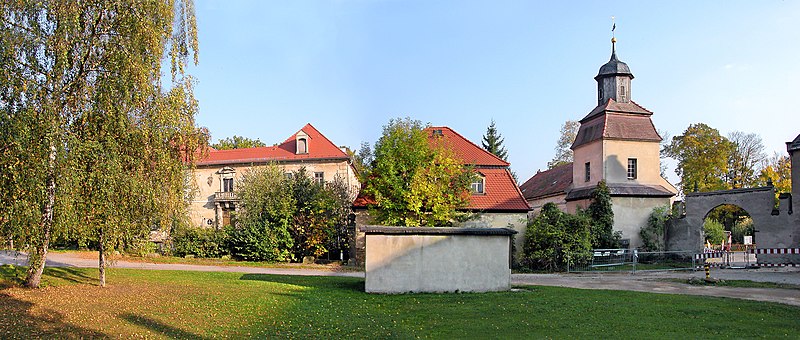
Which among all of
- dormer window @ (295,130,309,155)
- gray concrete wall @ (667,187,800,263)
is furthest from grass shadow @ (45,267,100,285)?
gray concrete wall @ (667,187,800,263)

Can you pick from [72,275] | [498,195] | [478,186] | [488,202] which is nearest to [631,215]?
[498,195]

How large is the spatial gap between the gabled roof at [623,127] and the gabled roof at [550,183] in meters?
5.94

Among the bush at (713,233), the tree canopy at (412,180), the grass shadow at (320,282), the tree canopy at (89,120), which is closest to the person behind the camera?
the tree canopy at (89,120)

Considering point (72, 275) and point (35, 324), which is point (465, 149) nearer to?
point (72, 275)

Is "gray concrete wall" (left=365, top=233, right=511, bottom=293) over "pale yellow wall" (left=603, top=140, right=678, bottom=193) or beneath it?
beneath

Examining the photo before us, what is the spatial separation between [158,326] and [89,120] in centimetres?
681

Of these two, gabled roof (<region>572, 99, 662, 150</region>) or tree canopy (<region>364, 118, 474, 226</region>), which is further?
gabled roof (<region>572, 99, 662, 150</region>)

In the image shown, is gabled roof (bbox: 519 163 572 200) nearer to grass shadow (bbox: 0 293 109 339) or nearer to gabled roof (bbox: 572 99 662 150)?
gabled roof (bbox: 572 99 662 150)

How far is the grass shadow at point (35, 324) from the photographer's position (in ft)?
31.8

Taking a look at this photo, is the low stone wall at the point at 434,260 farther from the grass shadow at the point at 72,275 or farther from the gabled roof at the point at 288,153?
the gabled roof at the point at 288,153

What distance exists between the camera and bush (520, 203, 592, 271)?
28375 millimetres

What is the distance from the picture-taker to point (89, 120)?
14.7m

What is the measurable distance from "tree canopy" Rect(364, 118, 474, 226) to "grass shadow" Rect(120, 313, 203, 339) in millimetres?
16463

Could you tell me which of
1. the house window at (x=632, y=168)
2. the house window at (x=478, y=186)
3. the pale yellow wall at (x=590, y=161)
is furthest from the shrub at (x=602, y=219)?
the house window at (x=478, y=186)
